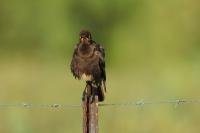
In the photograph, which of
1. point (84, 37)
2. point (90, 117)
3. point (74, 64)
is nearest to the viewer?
point (90, 117)

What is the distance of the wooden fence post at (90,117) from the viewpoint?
651 centimetres

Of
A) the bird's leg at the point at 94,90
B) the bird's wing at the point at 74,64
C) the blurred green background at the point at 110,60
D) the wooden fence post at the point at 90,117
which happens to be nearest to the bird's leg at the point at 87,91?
the bird's leg at the point at 94,90

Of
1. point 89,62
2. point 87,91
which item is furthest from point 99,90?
point 89,62

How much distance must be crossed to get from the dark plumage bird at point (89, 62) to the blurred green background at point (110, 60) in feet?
7.53

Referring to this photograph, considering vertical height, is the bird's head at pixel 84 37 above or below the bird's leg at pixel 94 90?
above

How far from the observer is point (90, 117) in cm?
653

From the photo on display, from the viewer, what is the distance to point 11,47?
14.9 metres

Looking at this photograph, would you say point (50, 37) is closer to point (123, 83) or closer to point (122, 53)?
point (122, 53)

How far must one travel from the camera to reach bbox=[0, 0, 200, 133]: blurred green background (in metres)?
10.5

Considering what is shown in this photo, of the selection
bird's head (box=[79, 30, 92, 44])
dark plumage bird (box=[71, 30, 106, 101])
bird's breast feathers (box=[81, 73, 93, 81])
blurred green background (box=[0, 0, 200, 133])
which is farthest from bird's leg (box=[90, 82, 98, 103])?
blurred green background (box=[0, 0, 200, 133])

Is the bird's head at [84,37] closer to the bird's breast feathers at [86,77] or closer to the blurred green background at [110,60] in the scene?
the bird's breast feathers at [86,77]

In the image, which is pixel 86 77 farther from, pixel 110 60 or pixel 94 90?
pixel 110 60

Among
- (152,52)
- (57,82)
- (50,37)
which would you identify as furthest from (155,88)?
(50,37)

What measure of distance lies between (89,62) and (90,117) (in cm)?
139
